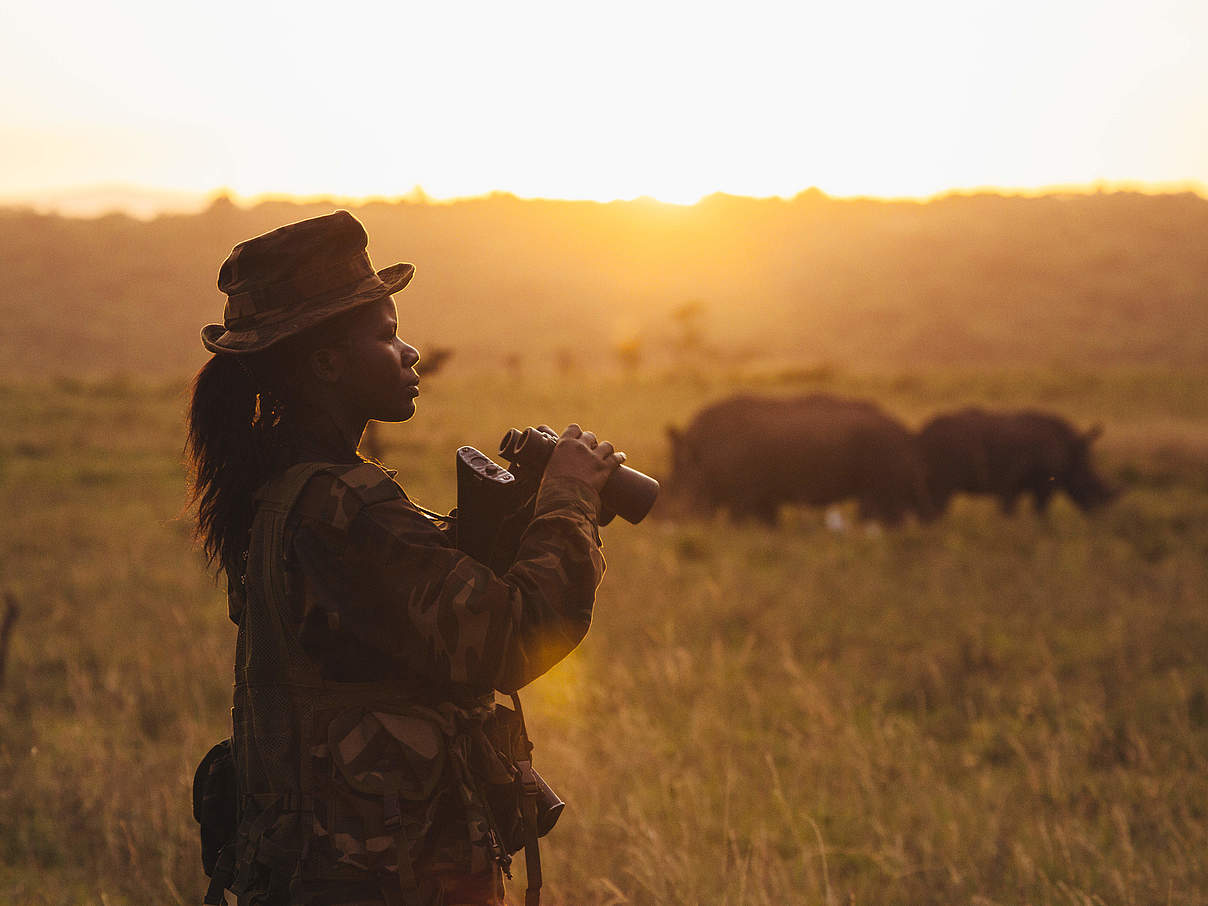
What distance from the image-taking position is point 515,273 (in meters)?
85.1

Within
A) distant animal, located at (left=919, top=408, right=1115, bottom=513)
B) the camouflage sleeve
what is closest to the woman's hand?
the camouflage sleeve

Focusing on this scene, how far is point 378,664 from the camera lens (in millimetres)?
1836

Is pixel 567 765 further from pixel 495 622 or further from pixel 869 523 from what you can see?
pixel 869 523

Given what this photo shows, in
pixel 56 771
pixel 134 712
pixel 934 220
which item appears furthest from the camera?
pixel 934 220

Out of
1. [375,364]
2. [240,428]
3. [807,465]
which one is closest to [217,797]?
[240,428]

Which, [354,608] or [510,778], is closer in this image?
[354,608]

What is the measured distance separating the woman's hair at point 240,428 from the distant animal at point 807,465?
1087 cm

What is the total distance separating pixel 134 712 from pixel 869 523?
9.38m

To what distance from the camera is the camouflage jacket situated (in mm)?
1745

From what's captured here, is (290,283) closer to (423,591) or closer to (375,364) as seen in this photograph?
(375,364)

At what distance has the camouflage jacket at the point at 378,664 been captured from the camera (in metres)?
1.75

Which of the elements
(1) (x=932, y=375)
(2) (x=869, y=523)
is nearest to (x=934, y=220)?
(1) (x=932, y=375)

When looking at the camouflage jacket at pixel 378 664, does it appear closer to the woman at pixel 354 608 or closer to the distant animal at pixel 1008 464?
the woman at pixel 354 608

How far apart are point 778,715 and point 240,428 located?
406 cm
